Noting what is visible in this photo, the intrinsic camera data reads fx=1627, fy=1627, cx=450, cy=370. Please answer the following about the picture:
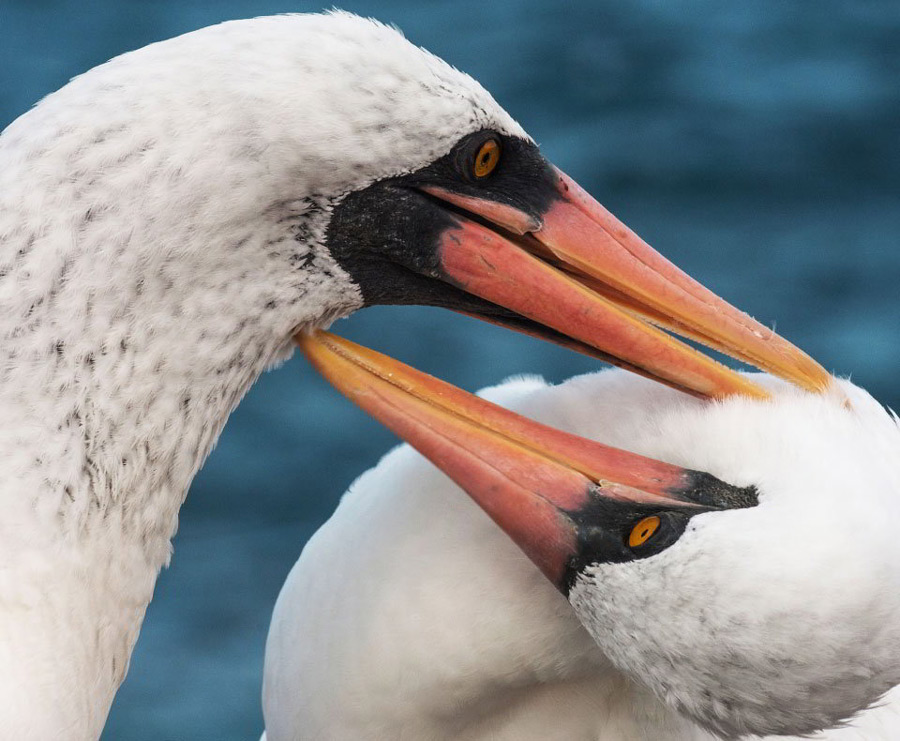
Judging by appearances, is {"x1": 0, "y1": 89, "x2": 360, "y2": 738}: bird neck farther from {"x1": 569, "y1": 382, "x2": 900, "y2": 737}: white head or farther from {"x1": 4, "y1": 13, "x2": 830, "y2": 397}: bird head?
{"x1": 569, "y1": 382, "x2": 900, "y2": 737}: white head

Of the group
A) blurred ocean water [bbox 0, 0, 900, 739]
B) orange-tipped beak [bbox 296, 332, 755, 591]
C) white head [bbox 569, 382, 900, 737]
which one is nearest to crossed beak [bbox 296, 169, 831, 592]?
orange-tipped beak [bbox 296, 332, 755, 591]

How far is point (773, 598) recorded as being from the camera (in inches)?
121

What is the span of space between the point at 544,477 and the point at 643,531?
0.80ft

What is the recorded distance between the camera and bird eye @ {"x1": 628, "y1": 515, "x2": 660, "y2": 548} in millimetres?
3275

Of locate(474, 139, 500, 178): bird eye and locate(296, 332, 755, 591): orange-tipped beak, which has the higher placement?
locate(474, 139, 500, 178): bird eye

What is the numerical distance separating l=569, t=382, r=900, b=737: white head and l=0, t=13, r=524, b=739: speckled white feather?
91 cm

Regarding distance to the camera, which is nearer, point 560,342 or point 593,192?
point 560,342

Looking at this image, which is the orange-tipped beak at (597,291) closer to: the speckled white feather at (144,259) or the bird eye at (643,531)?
the speckled white feather at (144,259)

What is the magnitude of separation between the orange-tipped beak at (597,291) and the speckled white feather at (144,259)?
21cm

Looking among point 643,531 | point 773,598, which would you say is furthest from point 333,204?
point 773,598

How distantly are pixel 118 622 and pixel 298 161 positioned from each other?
108cm

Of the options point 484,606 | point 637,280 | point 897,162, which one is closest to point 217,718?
point 484,606

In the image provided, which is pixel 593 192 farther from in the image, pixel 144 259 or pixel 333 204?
pixel 144 259

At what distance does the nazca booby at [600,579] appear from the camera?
3.11 metres
